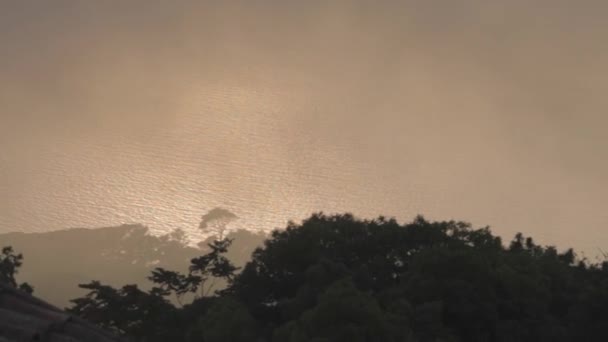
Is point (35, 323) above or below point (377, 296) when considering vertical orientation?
below

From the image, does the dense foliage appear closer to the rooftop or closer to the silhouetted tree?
the silhouetted tree

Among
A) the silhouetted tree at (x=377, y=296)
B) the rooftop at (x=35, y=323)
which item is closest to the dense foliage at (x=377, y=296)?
the silhouetted tree at (x=377, y=296)

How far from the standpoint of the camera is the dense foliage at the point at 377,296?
26.0 metres

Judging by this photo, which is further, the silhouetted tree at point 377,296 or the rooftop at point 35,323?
the silhouetted tree at point 377,296

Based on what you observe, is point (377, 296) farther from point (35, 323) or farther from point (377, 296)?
point (35, 323)

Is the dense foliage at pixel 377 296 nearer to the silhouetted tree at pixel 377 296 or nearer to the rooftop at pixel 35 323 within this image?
the silhouetted tree at pixel 377 296

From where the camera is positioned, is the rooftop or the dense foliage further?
the dense foliage

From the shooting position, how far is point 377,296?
3453 cm

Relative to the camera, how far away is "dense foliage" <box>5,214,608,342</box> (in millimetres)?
26034

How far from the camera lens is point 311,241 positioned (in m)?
39.8

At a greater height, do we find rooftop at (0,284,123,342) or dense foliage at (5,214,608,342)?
dense foliage at (5,214,608,342)

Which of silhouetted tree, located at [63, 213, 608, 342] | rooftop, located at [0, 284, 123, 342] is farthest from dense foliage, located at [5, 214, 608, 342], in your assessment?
rooftop, located at [0, 284, 123, 342]

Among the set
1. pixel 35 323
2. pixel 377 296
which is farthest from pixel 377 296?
pixel 35 323

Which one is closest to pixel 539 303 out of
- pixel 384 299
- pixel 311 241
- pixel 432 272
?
pixel 432 272
